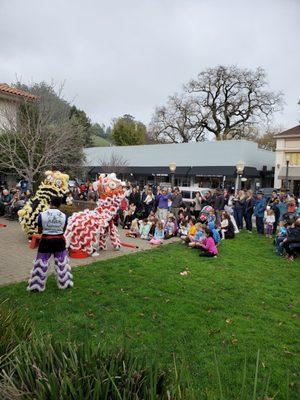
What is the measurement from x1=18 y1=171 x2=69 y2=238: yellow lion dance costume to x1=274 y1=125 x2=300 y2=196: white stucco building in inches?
955

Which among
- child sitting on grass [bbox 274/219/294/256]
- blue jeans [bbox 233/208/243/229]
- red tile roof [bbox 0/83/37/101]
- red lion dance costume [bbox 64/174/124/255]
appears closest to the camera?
red lion dance costume [bbox 64/174/124/255]

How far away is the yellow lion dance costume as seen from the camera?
10734 mm

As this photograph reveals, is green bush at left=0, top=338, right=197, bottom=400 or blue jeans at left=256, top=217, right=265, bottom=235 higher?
green bush at left=0, top=338, right=197, bottom=400

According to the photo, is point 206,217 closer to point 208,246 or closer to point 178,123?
point 208,246

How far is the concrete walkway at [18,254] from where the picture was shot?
302 inches

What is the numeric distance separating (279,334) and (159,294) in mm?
2282

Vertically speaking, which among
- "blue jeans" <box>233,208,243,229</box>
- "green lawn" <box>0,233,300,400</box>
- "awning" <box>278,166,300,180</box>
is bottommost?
"green lawn" <box>0,233,300,400</box>

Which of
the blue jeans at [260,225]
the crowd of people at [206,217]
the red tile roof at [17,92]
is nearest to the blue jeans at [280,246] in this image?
the crowd of people at [206,217]

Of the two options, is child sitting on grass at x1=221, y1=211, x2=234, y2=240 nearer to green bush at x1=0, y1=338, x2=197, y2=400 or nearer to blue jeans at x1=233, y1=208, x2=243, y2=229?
blue jeans at x1=233, y1=208, x2=243, y2=229

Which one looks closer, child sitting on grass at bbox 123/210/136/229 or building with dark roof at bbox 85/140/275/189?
child sitting on grass at bbox 123/210/136/229

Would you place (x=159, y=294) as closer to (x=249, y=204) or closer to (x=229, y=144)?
(x=249, y=204)

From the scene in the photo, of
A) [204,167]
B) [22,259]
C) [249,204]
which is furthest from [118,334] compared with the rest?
[204,167]

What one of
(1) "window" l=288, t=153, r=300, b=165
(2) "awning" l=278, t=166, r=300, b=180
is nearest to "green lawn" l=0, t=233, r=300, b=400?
(2) "awning" l=278, t=166, r=300, b=180

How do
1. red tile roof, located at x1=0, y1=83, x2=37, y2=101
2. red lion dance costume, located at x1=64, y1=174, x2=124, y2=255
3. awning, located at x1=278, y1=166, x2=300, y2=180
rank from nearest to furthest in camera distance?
red lion dance costume, located at x1=64, y1=174, x2=124, y2=255 → red tile roof, located at x1=0, y1=83, x2=37, y2=101 → awning, located at x1=278, y1=166, x2=300, y2=180
